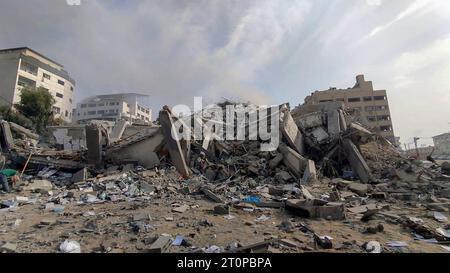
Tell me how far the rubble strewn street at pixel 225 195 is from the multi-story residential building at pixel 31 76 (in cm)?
2152

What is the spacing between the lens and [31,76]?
3062 cm

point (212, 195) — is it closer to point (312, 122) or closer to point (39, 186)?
point (39, 186)

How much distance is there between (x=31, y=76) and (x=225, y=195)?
34.2m

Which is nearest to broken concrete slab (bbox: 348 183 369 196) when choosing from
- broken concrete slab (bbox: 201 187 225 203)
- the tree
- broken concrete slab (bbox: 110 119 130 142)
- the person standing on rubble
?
broken concrete slab (bbox: 201 187 225 203)

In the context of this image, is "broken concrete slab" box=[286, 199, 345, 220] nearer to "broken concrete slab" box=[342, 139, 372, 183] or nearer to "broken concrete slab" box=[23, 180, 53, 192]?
"broken concrete slab" box=[342, 139, 372, 183]

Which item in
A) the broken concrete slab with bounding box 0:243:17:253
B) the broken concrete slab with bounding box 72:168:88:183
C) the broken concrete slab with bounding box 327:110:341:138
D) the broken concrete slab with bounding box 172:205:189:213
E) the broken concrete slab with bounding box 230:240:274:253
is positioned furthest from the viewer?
the broken concrete slab with bounding box 327:110:341:138

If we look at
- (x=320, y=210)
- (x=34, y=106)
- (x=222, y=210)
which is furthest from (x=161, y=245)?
(x=34, y=106)

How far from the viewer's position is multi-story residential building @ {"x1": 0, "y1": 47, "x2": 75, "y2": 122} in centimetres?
2812

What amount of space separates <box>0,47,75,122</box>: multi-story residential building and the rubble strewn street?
21521 millimetres

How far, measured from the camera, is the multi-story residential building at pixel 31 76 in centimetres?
2812

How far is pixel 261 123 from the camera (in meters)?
10.3
